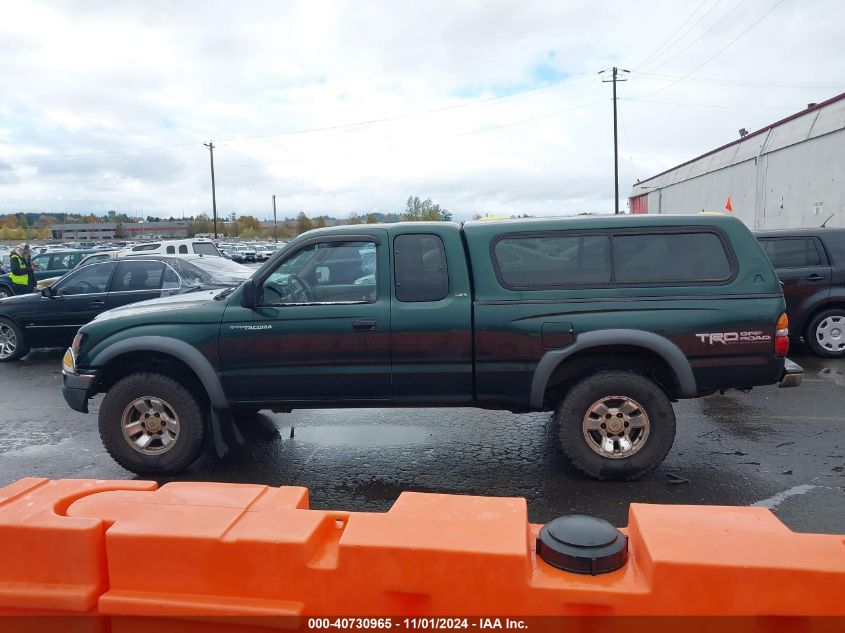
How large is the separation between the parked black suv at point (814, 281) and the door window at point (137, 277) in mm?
8689

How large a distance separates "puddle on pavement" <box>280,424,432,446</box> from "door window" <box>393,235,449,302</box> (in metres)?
1.63

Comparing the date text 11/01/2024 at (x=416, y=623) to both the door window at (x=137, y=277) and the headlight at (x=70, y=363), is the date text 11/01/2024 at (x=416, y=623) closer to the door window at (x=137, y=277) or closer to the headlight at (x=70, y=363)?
the headlight at (x=70, y=363)

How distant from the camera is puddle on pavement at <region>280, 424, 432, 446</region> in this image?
604 centimetres

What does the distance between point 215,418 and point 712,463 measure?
12.9 ft

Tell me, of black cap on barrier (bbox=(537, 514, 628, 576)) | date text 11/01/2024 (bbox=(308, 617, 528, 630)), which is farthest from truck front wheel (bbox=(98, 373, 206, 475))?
black cap on barrier (bbox=(537, 514, 628, 576))

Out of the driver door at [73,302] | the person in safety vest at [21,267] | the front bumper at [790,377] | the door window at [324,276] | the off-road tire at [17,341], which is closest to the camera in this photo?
the front bumper at [790,377]

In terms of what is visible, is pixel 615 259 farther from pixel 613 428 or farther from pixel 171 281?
pixel 171 281

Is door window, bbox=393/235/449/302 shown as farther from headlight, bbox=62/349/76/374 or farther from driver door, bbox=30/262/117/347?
driver door, bbox=30/262/117/347

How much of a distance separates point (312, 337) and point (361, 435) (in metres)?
1.60

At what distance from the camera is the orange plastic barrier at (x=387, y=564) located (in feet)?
7.12

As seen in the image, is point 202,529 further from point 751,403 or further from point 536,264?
point 751,403

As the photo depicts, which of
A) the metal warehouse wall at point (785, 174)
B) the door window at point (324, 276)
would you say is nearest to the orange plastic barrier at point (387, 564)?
the door window at point (324, 276)

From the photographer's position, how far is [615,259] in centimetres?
497

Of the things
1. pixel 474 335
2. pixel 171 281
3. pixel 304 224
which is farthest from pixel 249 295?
pixel 304 224
